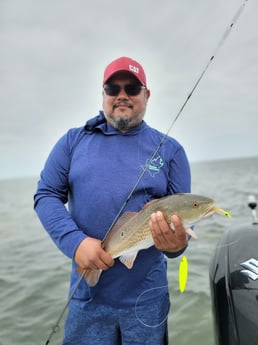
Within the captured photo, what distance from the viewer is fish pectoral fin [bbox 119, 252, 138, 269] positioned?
227 cm

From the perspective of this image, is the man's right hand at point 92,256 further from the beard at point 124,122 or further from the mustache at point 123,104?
the mustache at point 123,104

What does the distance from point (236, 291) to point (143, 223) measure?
0.94 metres

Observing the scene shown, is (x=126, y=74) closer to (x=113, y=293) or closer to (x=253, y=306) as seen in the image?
(x=113, y=293)

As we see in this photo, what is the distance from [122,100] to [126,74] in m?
0.23

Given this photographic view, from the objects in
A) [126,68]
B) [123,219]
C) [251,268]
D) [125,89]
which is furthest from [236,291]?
[126,68]

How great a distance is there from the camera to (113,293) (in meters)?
2.40

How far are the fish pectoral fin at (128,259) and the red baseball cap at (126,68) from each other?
138 cm

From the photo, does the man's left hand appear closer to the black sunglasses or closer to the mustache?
the mustache

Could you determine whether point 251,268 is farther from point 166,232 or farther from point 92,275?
point 92,275

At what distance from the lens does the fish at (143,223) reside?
2105 mm

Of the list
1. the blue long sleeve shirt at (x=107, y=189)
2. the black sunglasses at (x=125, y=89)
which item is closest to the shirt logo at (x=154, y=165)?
the blue long sleeve shirt at (x=107, y=189)

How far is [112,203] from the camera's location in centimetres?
238

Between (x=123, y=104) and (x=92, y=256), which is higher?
(x=123, y=104)

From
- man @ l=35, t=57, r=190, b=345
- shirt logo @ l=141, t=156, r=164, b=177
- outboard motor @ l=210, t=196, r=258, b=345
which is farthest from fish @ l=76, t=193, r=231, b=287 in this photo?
outboard motor @ l=210, t=196, r=258, b=345
